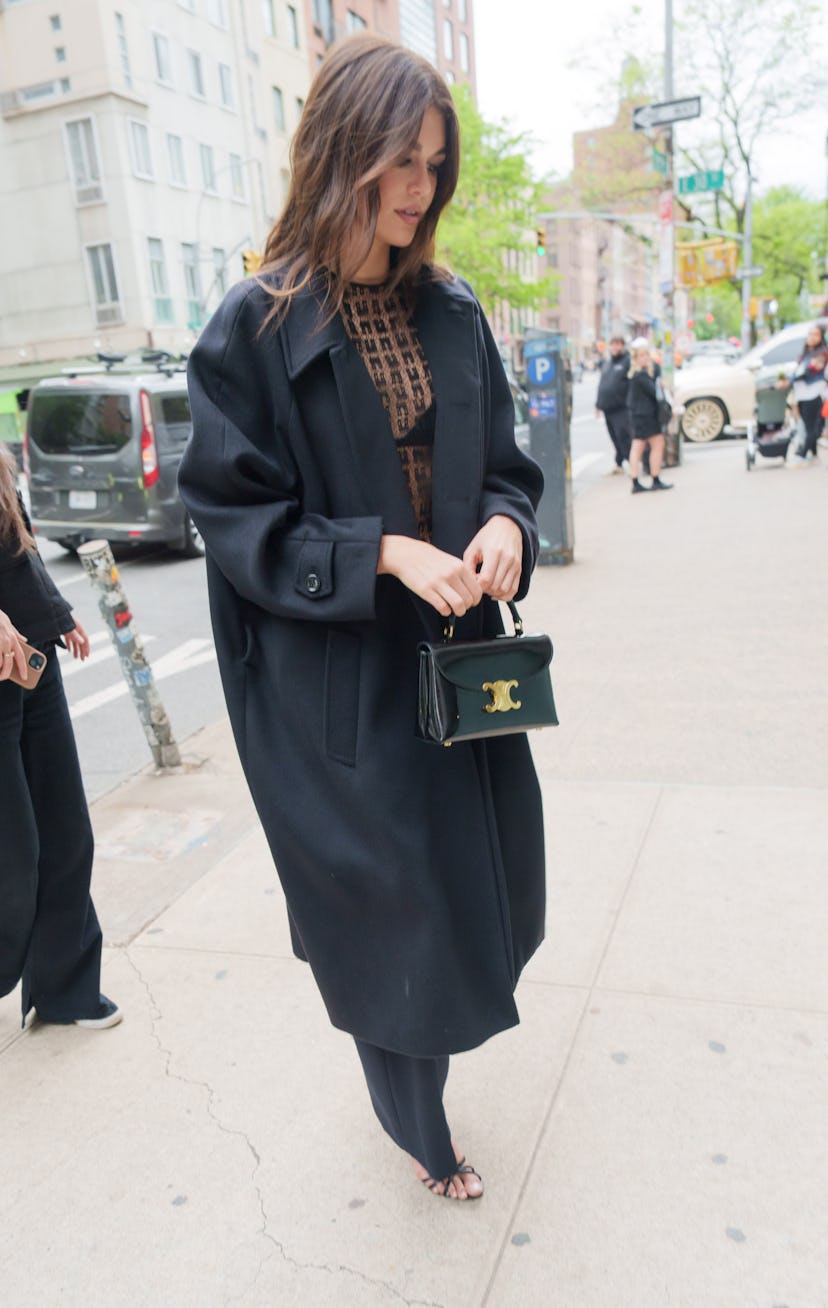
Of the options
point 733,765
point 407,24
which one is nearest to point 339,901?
point 733,765

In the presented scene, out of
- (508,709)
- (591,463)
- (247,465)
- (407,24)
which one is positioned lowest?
(591,463)

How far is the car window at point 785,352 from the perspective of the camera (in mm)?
18141

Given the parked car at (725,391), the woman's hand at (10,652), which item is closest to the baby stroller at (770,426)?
the parked car at (725,391)

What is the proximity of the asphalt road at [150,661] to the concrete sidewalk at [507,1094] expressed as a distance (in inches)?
44.1

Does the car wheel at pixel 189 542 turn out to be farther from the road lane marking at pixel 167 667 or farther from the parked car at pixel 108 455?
the road lane marking at pixel 167 667

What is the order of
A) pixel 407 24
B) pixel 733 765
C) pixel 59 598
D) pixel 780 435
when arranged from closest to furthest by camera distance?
1. pixel 59 598
2. pixel 733 765
3. pixel 780 435
4. pixel 407 24

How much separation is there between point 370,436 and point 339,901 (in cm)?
79

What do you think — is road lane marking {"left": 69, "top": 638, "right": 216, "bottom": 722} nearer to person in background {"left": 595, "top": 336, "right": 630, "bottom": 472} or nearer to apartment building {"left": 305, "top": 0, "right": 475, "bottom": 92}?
person in background {"left": 595, "top": 336, "right": 630, "bottom": 472}

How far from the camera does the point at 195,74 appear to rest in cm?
3884

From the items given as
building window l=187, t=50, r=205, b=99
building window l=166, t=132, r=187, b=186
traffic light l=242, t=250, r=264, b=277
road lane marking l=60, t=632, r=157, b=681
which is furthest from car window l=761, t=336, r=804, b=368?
building window l=187, t=50, r=205, b=99

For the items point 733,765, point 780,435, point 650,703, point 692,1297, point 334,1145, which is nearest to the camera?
point 692,1297

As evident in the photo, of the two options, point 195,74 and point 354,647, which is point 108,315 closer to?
point 195,74

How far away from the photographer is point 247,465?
164 centimetres

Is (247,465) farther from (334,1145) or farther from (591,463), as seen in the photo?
(591,463)
